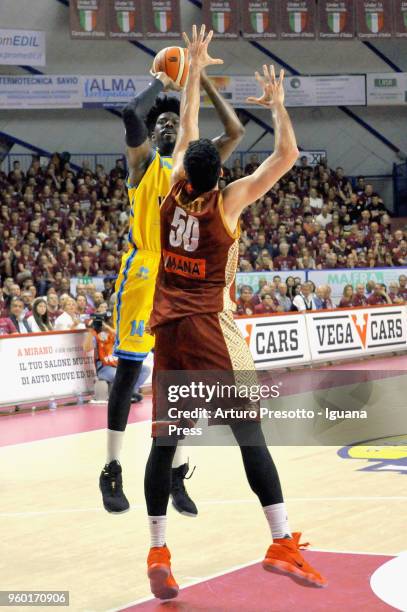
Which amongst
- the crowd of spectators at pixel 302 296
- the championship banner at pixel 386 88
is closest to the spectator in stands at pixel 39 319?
the crowd of spectators at pixel 302 296

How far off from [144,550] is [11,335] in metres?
7.00

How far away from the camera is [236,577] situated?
16.0ft

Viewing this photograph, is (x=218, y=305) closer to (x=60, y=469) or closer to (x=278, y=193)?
(x=60, y=469)

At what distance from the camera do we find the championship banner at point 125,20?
24.1 metres

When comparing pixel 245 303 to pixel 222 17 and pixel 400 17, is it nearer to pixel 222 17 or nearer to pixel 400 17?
pixel 222 17

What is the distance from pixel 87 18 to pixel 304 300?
10.8 metres

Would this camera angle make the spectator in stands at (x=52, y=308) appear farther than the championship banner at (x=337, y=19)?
No

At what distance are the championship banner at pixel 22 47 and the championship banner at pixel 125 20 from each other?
1.95 m

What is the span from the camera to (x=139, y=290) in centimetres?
553

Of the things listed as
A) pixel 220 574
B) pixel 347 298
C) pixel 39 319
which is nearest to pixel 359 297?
pixel 347 298

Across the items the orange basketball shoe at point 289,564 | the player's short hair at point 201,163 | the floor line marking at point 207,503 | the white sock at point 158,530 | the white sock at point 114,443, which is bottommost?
the floor line marking at point 207,503

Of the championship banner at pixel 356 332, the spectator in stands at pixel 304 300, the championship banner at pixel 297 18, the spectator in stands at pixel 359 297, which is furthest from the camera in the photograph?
the championship banner at pixel 297 18

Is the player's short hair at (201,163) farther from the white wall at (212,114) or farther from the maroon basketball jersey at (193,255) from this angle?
the white wall at (212,114)

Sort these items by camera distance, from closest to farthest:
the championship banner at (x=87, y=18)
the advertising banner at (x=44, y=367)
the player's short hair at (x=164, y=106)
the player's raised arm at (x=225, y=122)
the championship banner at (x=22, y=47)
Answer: the player's raised arm at (x=225, y=122) → the player's short hair at (x=164, y=106) → the advertising banner at (x=44, y=367) → the championship banner at (x=87, y=18) → the championship banner at (x=22, y=47)
